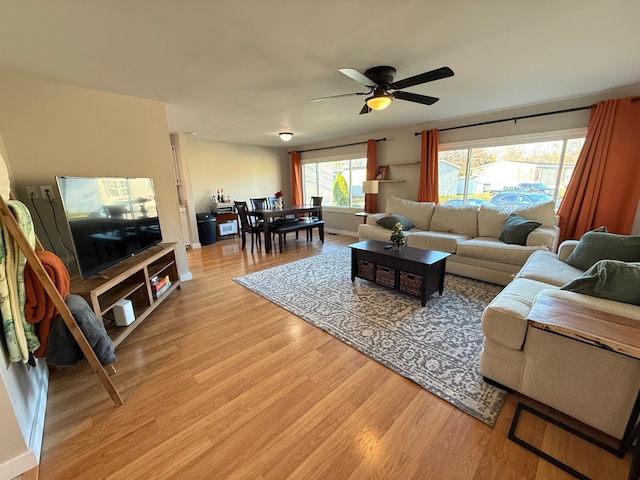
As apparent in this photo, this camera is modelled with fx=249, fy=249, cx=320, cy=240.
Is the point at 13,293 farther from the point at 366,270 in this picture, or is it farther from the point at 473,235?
the point at 473,235

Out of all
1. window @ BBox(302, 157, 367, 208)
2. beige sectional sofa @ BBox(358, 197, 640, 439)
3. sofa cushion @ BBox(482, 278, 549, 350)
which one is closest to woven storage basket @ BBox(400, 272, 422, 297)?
beige sectional sofa @ BBox(358, 197, 640, 439)

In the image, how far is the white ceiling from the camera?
56.9 inches

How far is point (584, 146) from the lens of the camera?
3150mm

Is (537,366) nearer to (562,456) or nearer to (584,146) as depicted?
(562,456)

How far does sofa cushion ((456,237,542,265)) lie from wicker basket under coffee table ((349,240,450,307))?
68 centimetres

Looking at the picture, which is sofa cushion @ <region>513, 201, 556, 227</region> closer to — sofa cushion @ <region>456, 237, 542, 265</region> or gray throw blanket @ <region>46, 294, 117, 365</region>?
sofa cushion @ <region>456, 237, 542, 265</region>

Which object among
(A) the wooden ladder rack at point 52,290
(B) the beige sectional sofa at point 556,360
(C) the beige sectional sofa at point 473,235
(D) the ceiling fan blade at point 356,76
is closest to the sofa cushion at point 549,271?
(B) the beige sectional sofa at point 556,360

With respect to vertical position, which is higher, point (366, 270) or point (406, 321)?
point (366, 270)

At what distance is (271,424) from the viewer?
1.38 m

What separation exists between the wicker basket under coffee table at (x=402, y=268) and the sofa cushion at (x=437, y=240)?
0.73 metres

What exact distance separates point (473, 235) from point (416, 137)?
2154 mm

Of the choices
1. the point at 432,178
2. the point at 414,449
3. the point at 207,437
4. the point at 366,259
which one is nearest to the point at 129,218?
the point at 207,437

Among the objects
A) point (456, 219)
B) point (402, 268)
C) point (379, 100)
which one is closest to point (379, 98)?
point (379, 100)

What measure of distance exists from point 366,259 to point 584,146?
10.2 feet
